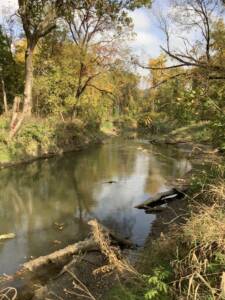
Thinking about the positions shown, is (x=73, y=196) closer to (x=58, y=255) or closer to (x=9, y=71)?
(x=58, y=255)

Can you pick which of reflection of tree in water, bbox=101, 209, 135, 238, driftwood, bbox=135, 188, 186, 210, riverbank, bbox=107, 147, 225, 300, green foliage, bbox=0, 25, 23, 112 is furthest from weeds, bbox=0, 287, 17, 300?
green foliage, bbox=0, 25, 23, 112

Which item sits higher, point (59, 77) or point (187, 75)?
point (59, 77)

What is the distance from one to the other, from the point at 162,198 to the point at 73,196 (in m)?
3.63

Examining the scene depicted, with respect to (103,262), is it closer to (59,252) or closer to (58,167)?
(59,252)

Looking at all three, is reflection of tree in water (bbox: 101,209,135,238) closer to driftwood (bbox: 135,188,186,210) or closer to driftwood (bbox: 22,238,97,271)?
driftwood (bbox: 135,188,186,210)

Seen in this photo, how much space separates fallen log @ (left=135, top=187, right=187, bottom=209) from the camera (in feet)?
45.5

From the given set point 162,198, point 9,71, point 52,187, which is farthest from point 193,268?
point 9,71

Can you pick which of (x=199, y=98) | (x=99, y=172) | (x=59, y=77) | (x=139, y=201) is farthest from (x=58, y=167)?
(x=199, y=98)

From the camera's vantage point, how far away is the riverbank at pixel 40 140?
2245 centimetres

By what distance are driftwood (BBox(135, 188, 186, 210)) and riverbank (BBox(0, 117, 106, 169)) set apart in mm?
10240

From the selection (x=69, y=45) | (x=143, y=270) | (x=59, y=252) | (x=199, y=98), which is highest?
(x=69, y=45)

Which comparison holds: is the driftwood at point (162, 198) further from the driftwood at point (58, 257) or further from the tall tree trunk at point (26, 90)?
the tall tree trunk at point (26, 90)

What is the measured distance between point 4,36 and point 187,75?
80.2 ft

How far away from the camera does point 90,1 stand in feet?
71.5
